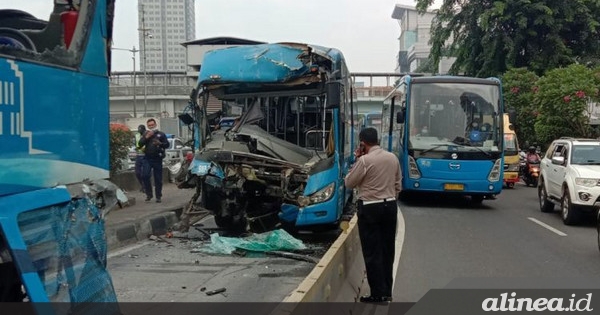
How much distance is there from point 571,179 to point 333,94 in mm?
5933

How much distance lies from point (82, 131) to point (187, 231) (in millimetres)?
6589

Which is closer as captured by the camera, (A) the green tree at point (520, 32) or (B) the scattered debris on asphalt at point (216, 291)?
(B) the scattered debris on asphalt at point (216, 291)

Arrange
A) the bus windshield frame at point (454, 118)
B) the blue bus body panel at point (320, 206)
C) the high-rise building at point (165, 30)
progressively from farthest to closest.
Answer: the high-rise building at point (165, 30) → the bus windshield frame at point (454, 118) → the blue bus body panel at point (320, 206)

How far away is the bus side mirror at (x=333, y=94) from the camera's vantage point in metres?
8.09

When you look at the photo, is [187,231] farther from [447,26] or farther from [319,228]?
[447,26]

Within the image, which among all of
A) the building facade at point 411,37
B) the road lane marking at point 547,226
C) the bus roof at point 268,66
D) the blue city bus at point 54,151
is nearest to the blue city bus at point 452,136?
the road lane marking at point 547,226

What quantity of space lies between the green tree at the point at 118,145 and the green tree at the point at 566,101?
14.8 m

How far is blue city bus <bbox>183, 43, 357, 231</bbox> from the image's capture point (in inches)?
332

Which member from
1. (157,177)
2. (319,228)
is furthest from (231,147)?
(157,177)

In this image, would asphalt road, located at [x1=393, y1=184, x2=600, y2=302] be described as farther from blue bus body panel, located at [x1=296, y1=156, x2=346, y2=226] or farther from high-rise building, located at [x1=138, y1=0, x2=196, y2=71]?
high-rise building, located at [x1=138, y1=0, x2=196, y2=71]

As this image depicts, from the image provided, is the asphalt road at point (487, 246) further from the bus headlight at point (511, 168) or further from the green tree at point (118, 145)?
the green tree at point (118, 145)

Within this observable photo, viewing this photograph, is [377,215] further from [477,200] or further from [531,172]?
[531,172]

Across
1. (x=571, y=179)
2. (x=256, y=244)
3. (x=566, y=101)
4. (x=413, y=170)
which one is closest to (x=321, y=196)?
(x=256, y=244)

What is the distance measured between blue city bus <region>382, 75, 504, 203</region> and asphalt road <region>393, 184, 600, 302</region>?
0.73 metres
